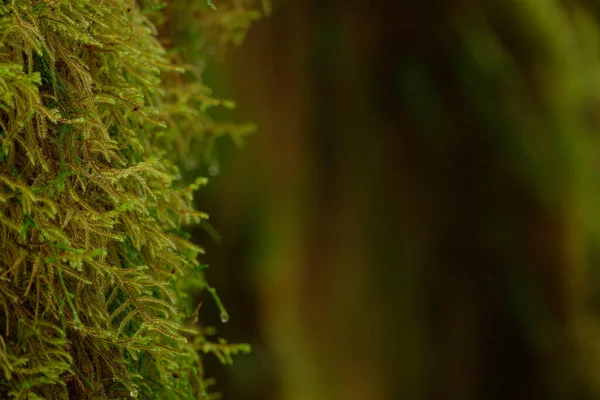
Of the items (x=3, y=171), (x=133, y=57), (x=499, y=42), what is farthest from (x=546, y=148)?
(x=3, y=171)

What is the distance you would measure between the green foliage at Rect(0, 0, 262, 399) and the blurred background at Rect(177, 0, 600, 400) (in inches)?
43.1

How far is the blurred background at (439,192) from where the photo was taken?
1852 millimetres

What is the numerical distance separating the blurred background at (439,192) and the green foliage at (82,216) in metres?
1.09

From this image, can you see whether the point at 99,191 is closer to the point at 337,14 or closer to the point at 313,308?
the point at 313,308

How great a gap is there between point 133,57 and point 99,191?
17 centimetres

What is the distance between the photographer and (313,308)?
183 cm

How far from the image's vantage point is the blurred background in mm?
1852

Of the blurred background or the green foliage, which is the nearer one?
the green foliage

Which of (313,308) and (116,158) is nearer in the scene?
(116,158)

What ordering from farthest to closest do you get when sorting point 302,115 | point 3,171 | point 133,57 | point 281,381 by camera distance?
1. point 302,115
2. point 281,381
3. point 133,57
4. point 3,171

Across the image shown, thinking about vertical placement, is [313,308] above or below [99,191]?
below

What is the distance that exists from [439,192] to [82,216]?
1468 mm

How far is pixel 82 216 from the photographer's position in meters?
0.63

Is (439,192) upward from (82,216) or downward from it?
upward
